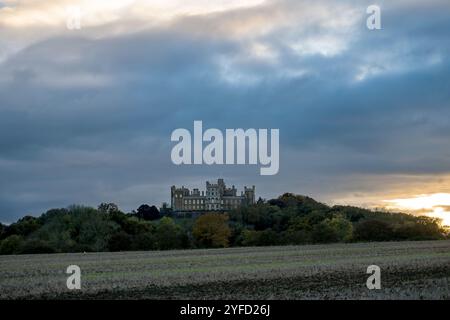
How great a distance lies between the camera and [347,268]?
45.1 metres

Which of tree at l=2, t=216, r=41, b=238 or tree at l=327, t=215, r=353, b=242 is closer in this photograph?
tree at l=327, t=215, r=353, b=242

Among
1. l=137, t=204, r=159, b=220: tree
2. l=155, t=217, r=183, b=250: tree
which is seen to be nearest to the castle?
l=155, t=217, r=183, b=250: tree

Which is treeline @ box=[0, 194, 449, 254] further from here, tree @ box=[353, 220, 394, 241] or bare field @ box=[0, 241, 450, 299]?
bare field @ box=[0, 241, 450, 299]

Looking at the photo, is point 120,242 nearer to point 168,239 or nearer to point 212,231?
point 168,239

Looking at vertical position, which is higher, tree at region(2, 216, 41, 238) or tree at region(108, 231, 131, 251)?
tree at region(2, 216, 41, 238)

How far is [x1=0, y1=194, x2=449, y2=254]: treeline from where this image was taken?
101938 millimetres

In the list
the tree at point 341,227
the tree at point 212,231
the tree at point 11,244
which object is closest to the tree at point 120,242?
the tree at point 212,231

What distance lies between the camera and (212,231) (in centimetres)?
10706

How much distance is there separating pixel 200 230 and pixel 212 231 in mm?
1840

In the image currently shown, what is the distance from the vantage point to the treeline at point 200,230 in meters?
102

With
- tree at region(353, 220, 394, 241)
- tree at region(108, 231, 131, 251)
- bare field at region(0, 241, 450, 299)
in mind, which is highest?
tree at region(353, 220, 394, 241)

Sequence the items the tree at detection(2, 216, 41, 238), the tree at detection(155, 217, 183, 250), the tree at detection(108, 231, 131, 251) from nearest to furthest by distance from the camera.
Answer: the tree at detection(155, 217, 183, 250) < the tree at detection(108, 231, 131, 251) < the tree at detection(2, 216, 41, 238)

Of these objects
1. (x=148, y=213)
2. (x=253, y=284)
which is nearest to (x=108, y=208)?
(x=148, y=213)

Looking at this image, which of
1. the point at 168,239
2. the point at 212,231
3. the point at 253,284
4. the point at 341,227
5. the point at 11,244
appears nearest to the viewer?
the point at 253,284
